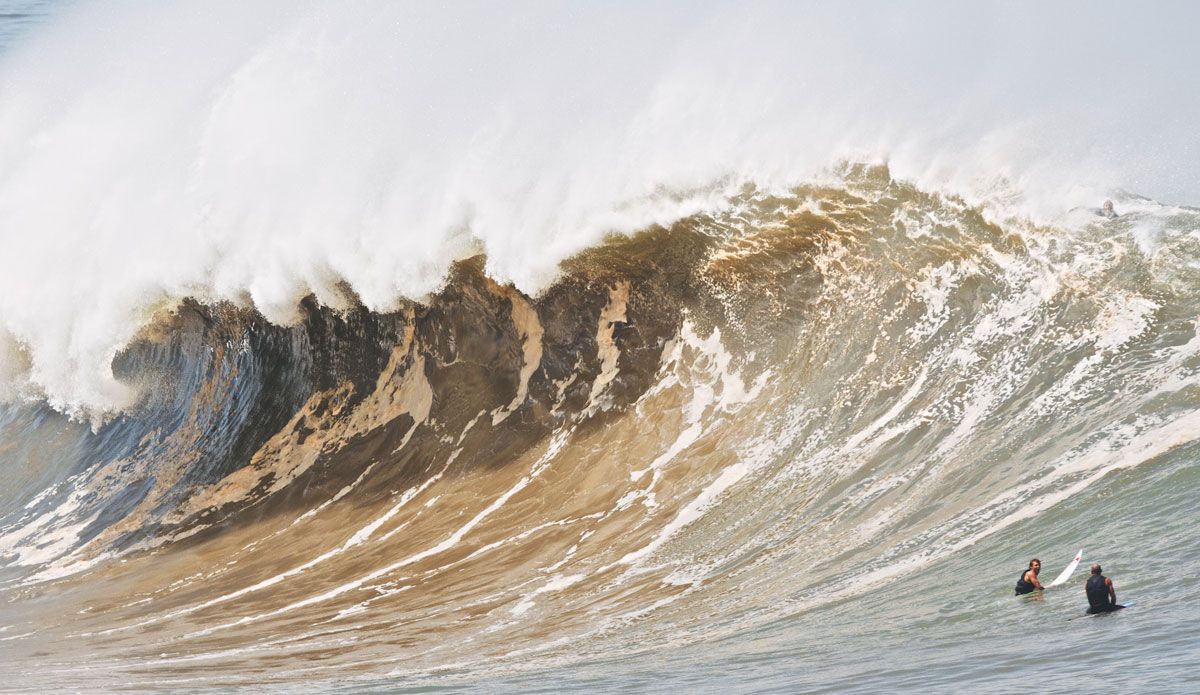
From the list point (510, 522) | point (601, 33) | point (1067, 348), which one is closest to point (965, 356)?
point (1067, 348)

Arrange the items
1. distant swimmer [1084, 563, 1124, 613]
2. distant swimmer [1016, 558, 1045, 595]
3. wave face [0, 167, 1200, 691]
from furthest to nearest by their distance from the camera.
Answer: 1. wave face [0, 167, 1200, 691]
2. distant swimmer [1016, 558, 1045, 595]
3. distant swimmer [1084, 563, 1124, 613]

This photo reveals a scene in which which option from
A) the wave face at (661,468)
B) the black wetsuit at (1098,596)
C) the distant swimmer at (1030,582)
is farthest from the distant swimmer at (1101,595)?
the distant swimmer at (1030,582)

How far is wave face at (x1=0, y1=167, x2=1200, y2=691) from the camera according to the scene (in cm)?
571

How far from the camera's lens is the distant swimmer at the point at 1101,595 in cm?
450

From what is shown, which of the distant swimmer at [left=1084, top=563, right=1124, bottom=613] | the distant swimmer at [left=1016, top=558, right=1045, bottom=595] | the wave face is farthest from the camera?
the wave face

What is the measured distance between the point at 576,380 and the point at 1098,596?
17.2 ft

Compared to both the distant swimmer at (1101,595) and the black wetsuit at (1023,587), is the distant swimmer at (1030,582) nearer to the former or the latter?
the black wetsuit at (1023,587)

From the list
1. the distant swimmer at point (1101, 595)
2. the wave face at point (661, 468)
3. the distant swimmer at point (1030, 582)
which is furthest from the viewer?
the wave face at point (661, 468)

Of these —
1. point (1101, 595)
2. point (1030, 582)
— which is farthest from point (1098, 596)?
point (1030, 582)

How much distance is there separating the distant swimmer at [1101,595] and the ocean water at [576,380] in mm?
88

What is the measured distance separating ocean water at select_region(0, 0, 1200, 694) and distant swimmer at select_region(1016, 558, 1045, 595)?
0.21 ft

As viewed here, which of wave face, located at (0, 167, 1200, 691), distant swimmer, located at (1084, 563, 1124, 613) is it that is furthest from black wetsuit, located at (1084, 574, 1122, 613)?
wave face, located at (0, 167, 1200, 691)

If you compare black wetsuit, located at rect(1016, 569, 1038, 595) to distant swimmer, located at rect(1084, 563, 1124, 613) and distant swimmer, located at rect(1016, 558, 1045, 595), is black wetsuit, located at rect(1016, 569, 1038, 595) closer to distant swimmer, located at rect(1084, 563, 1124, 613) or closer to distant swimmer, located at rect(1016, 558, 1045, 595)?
distant swimmer, located at rect(1016, 558, 1045, 595)

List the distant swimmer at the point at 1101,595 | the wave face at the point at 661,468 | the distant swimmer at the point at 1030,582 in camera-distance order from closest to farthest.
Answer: the distant swimmer at the point at 1101,595, the distant swimmer at the point at 1030,582, the wave face at the point at 661,468
